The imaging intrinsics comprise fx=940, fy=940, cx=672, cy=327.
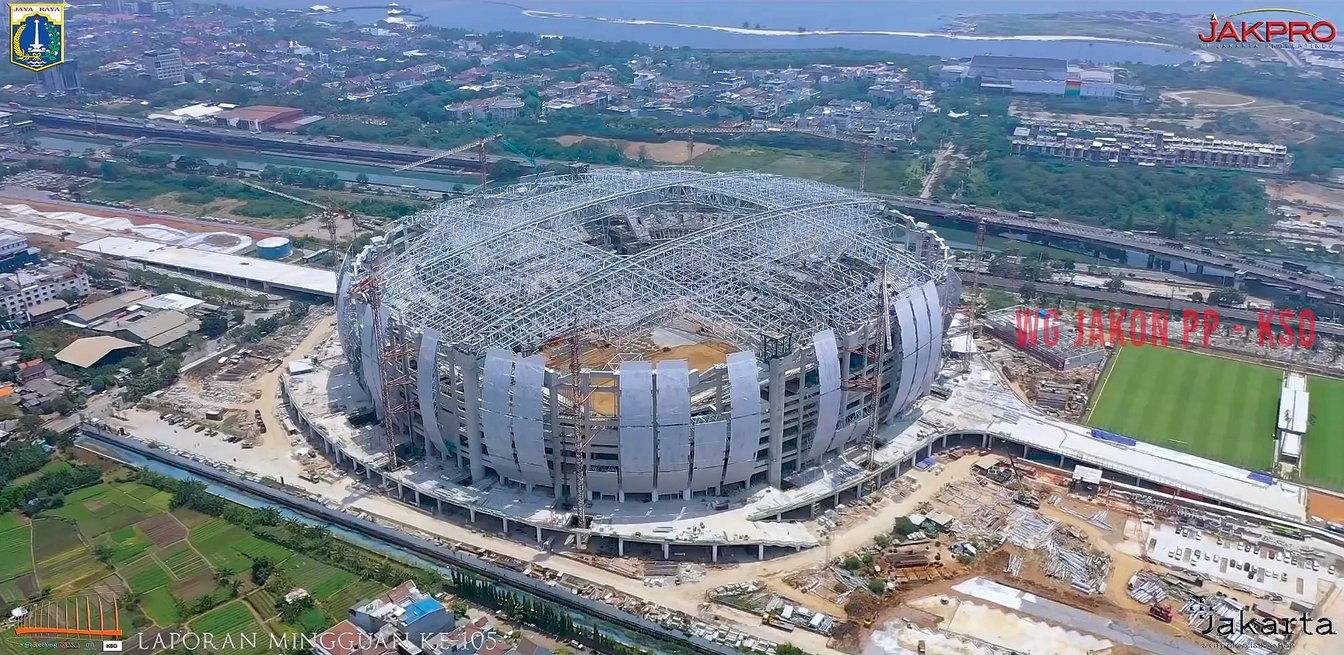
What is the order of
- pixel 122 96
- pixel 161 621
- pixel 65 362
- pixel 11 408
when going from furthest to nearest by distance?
pixel 122 96 → pixel 65 362 → pixel 11 408 → pixel 161 621

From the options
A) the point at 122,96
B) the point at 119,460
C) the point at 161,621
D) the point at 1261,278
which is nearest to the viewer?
the point at 161,621

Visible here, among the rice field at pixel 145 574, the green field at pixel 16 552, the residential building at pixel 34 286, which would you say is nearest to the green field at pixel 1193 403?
the rice field at pixel 145 574

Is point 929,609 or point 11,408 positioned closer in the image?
point 929,609

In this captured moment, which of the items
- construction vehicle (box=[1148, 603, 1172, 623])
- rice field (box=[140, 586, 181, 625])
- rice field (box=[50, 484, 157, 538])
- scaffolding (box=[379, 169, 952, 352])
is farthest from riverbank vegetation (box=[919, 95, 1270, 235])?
rice field (box=[140, 586, 181, 625])

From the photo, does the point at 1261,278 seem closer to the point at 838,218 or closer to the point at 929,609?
the point at 838,218

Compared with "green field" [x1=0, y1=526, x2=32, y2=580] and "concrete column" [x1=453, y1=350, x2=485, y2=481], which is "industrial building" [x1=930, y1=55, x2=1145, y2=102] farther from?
"green field" [x1=0, y1=526, x2=32, y2=580]

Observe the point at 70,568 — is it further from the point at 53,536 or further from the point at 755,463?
the point at 755,463

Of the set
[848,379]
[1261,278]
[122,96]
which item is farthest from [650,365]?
[122,96]

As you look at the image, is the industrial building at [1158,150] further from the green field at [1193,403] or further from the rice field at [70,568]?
the rice field at [70,568]
